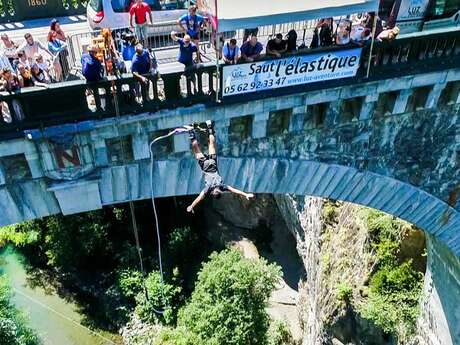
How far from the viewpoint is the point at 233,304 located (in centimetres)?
2103

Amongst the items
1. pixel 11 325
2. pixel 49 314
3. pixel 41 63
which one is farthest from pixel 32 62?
pixel 49 314

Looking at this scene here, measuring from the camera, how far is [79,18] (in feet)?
46.8

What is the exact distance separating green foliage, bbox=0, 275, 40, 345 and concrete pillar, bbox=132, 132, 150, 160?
15.0 meters

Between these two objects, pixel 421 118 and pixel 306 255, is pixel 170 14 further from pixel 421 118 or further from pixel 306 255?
pixel 306 255

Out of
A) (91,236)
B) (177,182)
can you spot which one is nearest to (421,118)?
(177,182)

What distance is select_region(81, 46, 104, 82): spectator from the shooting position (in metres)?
9.15

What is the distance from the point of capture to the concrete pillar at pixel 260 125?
10844 millimetres

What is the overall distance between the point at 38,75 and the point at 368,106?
6.91 m

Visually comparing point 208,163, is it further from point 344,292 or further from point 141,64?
point 344,292

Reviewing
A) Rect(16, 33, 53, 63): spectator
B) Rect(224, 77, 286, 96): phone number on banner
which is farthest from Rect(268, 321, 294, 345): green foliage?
Rect(16, 33, 53, 63): spectator

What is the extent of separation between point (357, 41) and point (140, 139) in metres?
4.88

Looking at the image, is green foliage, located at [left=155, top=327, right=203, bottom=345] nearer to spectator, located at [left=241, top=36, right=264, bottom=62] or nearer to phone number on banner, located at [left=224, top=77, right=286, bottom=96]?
phone number on banner, located at [left=224, top=77, right=286, bottom=96]

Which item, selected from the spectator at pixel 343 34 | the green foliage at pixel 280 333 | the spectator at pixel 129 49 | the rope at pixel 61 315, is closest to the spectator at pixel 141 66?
the spectator at pixel 129 49

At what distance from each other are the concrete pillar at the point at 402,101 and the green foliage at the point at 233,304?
11254mm
